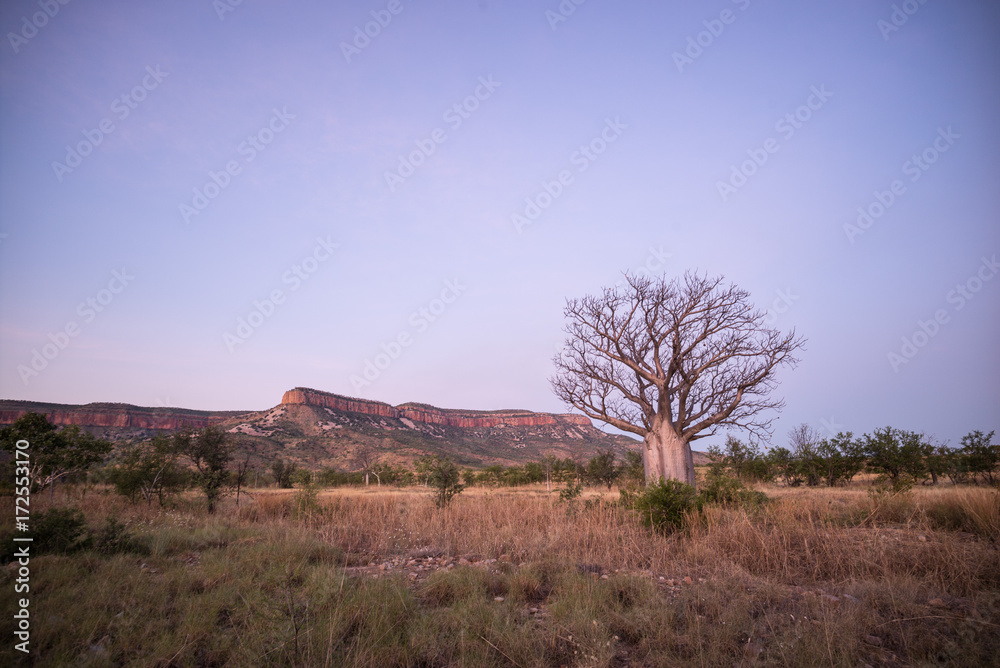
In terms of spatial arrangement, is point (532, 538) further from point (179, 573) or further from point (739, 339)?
point (739, 339)

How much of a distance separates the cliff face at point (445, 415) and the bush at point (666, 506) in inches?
3027

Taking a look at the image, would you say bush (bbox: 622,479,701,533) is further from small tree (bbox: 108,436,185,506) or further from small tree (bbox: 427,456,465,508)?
small tree (bbox: 108,436,185,506)

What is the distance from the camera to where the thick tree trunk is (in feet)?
41.3

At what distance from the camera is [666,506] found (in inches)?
285

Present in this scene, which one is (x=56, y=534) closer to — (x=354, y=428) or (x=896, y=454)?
(x=896, y=454)

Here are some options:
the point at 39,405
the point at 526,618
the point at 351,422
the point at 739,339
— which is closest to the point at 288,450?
the point at 351,422

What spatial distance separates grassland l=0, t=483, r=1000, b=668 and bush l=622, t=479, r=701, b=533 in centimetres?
42

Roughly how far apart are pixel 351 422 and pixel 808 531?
2856 inches

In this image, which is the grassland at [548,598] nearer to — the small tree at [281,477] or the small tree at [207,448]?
the small tree at [207,448]

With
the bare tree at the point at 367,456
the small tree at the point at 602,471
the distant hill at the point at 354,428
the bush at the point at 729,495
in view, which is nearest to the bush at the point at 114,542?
the bush at the point at 729,495

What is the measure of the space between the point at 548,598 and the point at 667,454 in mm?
10073

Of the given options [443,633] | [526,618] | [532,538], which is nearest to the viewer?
[443,633]

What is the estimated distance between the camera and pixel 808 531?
5656 mm

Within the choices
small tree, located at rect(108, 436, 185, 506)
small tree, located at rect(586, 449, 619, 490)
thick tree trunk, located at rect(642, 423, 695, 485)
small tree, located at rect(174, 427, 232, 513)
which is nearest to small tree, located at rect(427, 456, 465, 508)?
thick tree trunk, located at rect(642, 423, 695, 485)
